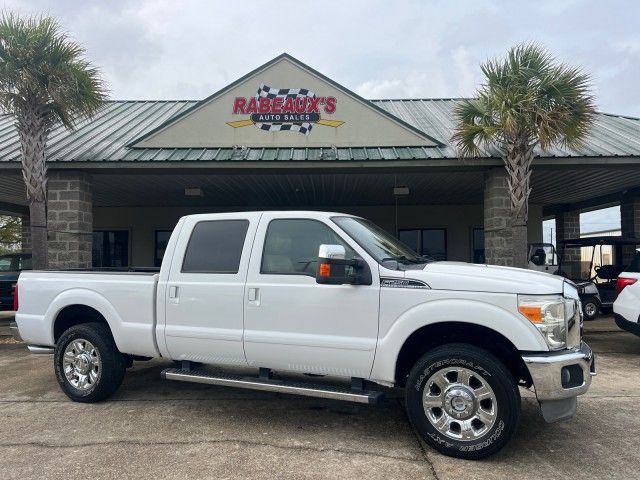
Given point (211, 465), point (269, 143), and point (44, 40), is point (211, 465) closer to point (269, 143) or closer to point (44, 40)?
point (269, 143)

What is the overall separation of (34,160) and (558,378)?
9303mm

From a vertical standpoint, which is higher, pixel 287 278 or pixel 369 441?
pixel 287 278

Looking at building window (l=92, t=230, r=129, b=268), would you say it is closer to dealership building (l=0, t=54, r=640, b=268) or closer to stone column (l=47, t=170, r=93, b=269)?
dealership building (l=0, t=54, r=640, b=268)

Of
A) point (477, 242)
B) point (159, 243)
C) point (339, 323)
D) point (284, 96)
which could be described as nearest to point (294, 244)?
point (339, 323)

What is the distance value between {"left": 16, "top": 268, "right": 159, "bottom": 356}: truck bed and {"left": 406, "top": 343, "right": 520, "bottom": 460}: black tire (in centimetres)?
258

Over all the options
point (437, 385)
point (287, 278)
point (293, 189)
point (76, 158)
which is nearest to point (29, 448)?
point (287, 278)

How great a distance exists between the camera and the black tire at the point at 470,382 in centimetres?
362

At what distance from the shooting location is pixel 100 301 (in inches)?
202

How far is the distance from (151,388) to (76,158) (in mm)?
6020

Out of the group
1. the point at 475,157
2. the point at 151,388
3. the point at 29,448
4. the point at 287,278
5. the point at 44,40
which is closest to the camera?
the point at 29,448

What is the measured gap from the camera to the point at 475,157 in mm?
9711

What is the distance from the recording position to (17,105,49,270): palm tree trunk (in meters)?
9.23

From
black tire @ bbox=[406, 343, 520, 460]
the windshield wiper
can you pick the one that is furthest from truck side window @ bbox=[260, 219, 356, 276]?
black tire @ bbox=[406, 343, 520, 460]

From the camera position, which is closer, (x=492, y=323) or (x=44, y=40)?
(x=492, y=323)
